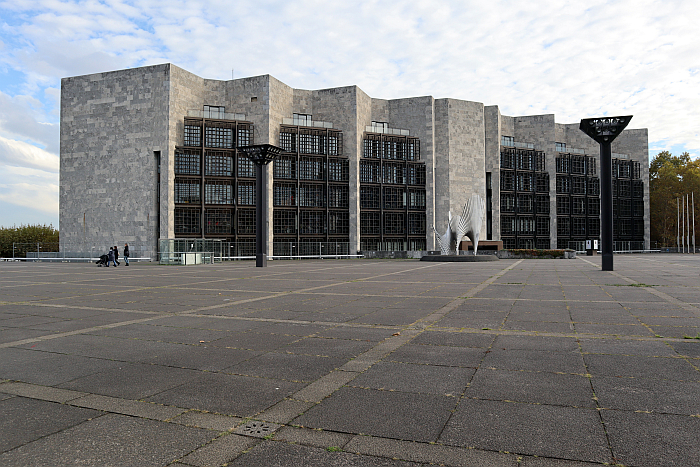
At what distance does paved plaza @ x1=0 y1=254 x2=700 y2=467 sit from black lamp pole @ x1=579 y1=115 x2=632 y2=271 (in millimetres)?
16453

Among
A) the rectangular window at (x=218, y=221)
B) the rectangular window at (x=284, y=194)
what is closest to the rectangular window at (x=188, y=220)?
the rectangular window at (x=218, y=221)

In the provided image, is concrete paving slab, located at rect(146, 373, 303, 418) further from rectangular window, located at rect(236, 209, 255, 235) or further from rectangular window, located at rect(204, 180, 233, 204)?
rectangular window, located at rect(204, 180, 233, 204)

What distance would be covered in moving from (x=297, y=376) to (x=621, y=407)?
3.20m

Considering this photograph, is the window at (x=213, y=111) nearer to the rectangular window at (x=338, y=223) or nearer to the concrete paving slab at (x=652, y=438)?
the rectangular window at (x=338, y=223)

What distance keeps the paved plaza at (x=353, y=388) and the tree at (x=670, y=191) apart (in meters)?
87.0

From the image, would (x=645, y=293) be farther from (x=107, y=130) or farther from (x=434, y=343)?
(x=107, y=130)

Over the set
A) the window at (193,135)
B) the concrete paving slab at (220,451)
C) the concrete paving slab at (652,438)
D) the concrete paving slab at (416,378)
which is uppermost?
the window at (193,135)

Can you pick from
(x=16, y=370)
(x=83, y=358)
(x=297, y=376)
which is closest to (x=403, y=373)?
(x=297, y=376)

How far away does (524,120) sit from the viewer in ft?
242

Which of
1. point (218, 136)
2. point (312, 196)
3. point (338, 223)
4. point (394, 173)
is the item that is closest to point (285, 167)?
point (312, 196)

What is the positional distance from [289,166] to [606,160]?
38726 millimetres

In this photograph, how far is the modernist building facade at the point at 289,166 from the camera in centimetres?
5347

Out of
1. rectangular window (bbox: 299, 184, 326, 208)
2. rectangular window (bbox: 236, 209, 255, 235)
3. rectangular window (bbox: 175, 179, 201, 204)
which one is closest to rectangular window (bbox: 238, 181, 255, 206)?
rectangular window (bbox: 236, 209, 255, 235)

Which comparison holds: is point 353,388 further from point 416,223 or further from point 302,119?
point 416,223
